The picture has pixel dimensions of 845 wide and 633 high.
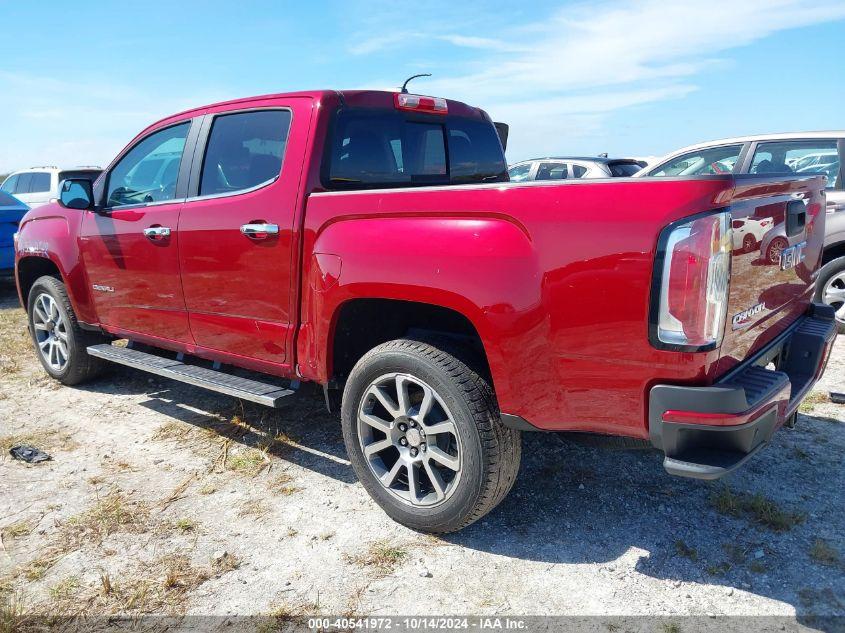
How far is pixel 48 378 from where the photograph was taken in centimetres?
539

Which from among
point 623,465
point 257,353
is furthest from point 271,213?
point 623,465

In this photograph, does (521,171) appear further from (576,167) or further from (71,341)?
(71,341)

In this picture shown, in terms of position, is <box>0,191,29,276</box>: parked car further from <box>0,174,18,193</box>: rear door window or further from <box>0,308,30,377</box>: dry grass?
<box>0,174,18,193</box>: rear door window

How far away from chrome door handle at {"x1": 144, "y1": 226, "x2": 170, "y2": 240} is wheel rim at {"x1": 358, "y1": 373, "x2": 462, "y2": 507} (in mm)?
1750

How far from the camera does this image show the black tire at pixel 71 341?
191 inches

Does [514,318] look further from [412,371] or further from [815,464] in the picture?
[815,464]

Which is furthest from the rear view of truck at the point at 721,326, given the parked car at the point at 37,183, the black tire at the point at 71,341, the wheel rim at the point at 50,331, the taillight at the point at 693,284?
the parked car at the point at 37,183

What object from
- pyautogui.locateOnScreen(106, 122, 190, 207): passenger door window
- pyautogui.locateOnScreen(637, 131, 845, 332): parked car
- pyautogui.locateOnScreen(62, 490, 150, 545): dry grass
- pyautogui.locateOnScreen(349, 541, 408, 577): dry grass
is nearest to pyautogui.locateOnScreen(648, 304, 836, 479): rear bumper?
pyautogui.locateOnScreen(349, 541, 408, 577): dry grass

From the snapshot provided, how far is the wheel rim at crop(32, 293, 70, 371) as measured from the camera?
16.5 ft

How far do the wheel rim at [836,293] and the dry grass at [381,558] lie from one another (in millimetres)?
5327

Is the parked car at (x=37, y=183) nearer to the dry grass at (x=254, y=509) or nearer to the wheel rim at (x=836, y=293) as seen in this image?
the dry grass at (x=254, y=509)

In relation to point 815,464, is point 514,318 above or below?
above

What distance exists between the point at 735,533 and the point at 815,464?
3.23ft

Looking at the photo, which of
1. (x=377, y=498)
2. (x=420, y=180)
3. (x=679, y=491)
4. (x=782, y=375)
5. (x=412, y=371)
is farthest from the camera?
(x=420, y=180)
